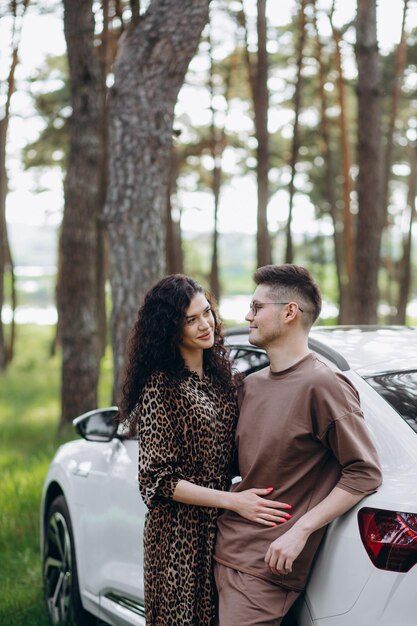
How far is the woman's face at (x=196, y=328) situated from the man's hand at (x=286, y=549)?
0.84 m

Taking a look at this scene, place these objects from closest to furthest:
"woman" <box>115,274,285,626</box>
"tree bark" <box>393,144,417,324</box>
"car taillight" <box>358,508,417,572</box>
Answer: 1. "car taillight" <box>358,508,417,572</box>
2. "woman" <box>115,274,285,626</box>
3. "tree bark" <box>393,144,417,324</box>

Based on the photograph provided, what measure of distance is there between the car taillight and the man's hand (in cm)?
20

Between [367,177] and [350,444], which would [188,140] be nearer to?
[367,177]

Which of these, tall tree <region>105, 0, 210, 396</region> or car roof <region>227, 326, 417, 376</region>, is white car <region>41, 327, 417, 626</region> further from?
tall tree <region>105, 0, 210, 396</region>

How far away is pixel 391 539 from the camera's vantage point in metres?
3.10

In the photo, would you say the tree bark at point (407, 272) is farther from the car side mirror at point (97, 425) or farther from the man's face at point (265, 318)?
the man's face at point (265, 318)

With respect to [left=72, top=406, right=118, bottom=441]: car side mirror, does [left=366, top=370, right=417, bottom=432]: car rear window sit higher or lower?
higher

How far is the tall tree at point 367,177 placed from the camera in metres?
15.8

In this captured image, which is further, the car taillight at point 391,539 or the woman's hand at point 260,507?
the woman's hand at point 260,507

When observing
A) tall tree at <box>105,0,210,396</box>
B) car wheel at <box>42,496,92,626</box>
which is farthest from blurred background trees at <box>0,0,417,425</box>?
car wheel at <box>42,496,92,626</box>

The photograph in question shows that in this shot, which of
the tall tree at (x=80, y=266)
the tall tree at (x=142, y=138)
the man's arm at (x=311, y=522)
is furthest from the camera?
the tall tree at (x=80, y=266)

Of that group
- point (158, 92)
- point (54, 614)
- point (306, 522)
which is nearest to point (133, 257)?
point (158, 92)

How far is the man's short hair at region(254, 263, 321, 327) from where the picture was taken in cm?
356

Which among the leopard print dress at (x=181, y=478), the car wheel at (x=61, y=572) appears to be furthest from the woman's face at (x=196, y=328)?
the car wheel at (x=61, y=572)
